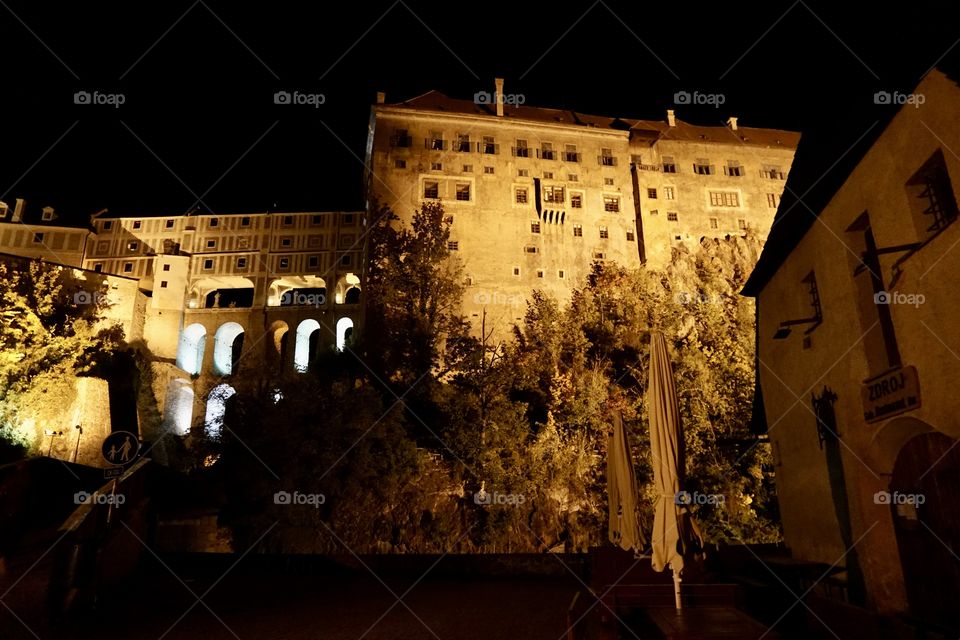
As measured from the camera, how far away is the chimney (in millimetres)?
48562

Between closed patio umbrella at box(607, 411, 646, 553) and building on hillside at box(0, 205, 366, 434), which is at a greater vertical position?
building on hillside at box(0, 205, 366, 434)

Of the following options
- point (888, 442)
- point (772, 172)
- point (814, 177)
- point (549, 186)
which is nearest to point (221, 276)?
point (549, 186)

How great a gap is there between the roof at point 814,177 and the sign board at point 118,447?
40.1 ft

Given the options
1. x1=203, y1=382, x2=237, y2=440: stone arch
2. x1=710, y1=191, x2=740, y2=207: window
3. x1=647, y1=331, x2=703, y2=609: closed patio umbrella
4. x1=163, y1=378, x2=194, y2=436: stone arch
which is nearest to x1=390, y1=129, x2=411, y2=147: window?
x1=203, y1=382, x2=237, y2=440: stone arch

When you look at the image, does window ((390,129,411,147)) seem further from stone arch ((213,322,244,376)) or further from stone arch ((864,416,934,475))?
stone arch ((864,416,934,475))

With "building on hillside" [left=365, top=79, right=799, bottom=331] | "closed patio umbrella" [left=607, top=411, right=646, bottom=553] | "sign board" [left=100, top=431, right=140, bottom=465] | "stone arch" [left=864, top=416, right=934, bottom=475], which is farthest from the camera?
"building on hillside" [left=365, top=79, right=799, bottom=331]

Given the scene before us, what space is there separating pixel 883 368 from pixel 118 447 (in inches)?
495

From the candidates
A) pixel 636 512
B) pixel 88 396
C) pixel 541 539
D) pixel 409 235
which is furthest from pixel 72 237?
pixel 636 512

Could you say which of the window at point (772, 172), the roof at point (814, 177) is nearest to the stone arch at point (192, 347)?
the roof at point (814, 177)

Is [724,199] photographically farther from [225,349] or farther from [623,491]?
[623,491]

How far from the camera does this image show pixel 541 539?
28.2 m

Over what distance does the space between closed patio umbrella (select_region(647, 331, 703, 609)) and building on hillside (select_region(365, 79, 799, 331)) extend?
33470 mm

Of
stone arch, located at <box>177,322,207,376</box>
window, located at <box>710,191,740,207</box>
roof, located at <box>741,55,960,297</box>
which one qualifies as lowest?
roof, located at <box>741,55,960,297</box>

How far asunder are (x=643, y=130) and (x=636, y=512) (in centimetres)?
4595
